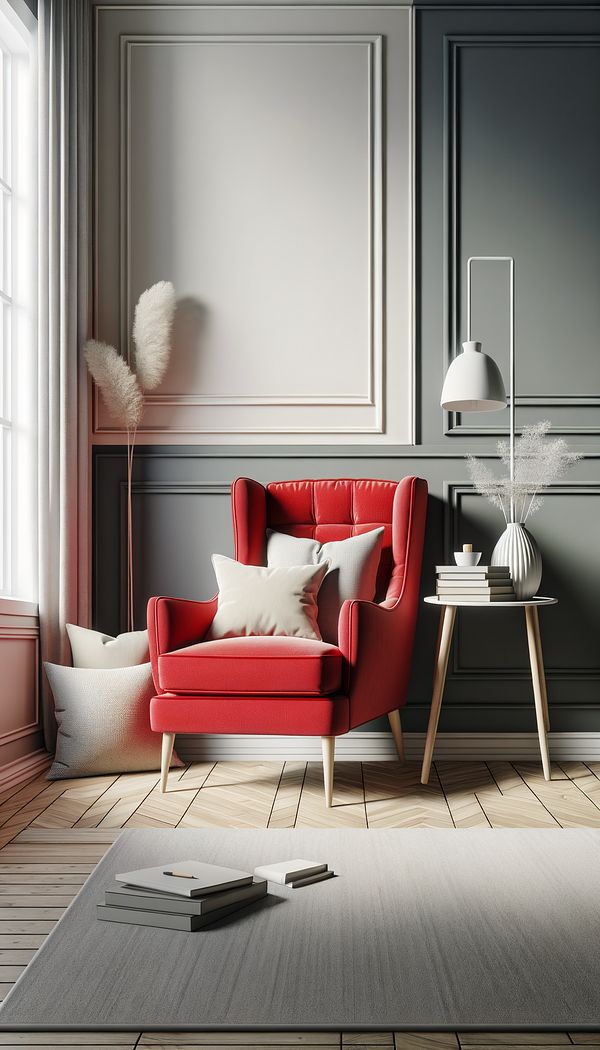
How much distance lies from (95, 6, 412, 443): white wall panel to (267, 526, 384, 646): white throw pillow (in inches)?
21.6

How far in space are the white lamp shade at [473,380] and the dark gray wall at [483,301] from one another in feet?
1.15

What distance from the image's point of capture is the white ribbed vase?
10.00ft

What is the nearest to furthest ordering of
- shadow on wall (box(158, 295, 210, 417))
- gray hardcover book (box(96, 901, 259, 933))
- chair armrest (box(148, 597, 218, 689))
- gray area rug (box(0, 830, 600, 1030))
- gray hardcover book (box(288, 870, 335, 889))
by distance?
gray area rug (box(0, 830, 600, 1030)) → gray hardcover book (box(96, 901, 259, 933)) → gray hardcover book (box(288, 870, 335, 889)) → chair armrest (box(148, 597, 218, 689)) → shadow on wall (box(158, 295, 210, 417))

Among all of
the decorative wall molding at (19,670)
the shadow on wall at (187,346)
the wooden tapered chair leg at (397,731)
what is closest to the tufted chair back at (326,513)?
the wooden tapered chair leg at (397,731)

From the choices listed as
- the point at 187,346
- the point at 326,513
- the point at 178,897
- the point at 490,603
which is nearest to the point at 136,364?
the point at 187,346

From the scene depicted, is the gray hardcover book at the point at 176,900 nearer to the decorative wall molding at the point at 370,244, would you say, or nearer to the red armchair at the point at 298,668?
the red armchair at the point at 298,668

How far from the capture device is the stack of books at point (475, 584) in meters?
2.93

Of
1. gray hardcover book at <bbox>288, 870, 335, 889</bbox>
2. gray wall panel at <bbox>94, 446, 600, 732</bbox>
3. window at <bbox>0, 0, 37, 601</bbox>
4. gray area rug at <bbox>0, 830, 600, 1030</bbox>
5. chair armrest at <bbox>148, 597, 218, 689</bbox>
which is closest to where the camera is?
gray area rug at <bbox>0, 830, 600, 1030</bbox>

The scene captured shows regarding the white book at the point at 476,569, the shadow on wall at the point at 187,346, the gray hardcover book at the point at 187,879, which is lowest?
the gray hardcover book at the point at 187,879

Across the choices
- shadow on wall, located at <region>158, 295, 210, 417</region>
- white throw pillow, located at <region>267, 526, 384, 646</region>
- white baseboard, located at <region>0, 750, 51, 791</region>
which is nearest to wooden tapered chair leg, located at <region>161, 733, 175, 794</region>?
white baseboard, located at <region>0, 750, 51, 791</region>

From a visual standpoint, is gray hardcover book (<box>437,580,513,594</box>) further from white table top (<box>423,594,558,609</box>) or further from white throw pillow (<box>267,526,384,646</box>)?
white throw pillow (<box>267,526,384,646</box>)

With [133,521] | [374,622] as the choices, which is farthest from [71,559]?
[374,622]

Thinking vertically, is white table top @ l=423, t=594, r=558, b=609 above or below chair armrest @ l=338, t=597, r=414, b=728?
above

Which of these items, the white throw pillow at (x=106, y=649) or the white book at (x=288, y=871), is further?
the white throw pillow at (x=106, y=649)
